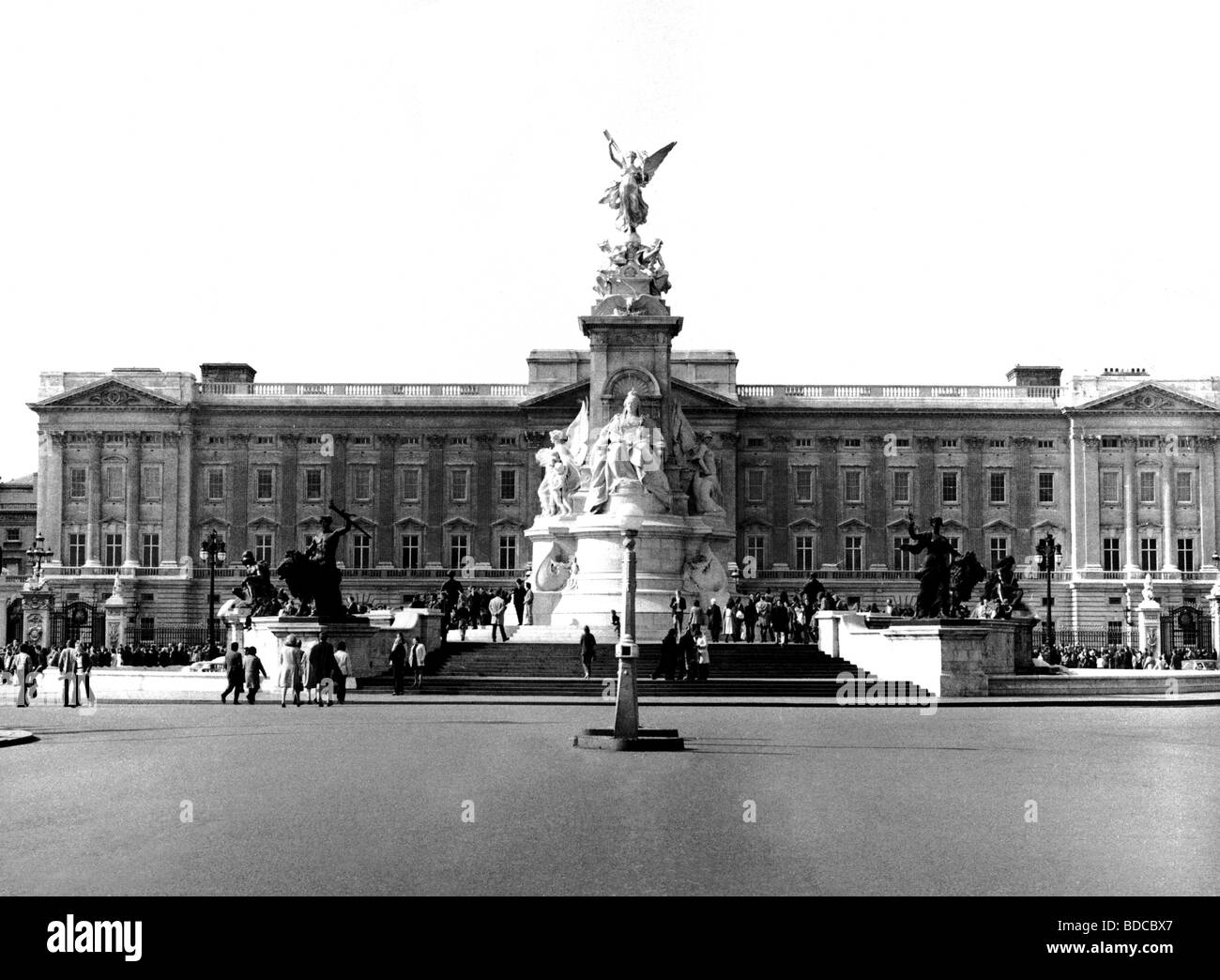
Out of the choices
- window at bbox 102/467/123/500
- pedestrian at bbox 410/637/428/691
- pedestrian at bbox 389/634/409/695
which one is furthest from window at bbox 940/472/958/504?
pedestrian at bbox 389/634/409/695

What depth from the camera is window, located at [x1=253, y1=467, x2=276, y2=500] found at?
9706 centimetres

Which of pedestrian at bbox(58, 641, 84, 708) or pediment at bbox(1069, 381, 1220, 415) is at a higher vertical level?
pediment at bbox(1069, 381, 1220, 415)

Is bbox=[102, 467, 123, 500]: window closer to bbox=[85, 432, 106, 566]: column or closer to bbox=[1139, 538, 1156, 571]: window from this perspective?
bbox=[85, 432, 106, 566]: column

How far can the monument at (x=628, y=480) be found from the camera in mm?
47625

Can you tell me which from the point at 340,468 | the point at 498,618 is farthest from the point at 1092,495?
the point at 498,618

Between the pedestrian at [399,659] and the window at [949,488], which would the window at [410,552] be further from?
the pedestrian at [399,659]

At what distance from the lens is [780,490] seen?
96750mm

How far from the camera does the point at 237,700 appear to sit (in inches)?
1324

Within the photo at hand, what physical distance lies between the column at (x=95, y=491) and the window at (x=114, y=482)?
332 millimetres

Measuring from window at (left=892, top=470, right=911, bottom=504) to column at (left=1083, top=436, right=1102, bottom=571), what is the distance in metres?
9.73

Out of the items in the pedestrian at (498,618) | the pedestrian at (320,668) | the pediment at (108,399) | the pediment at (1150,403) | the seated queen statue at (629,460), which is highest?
the pediment at (108,399)

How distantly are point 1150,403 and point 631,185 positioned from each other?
53.2m

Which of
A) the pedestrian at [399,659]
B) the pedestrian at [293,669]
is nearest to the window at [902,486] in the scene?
the pedestrian at [399,659]

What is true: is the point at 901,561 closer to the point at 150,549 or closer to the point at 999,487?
the point at 999,487
